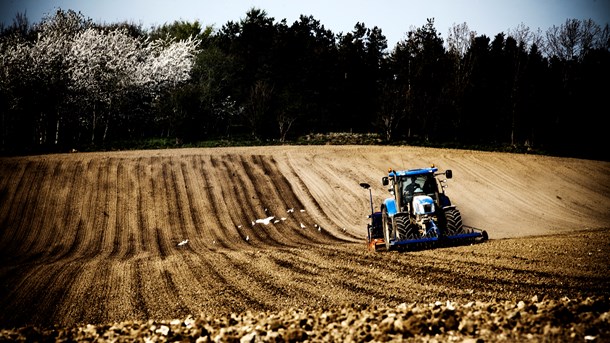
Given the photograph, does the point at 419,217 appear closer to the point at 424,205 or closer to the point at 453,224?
the point at 424,205

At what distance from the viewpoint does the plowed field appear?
9.28m

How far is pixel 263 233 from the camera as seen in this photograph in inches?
714

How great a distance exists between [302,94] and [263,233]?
28889mm

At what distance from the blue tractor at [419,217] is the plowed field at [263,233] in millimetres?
494

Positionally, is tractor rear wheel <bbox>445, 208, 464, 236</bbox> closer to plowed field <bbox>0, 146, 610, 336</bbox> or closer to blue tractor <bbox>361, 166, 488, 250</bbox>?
blue tractor <bbox>361, 166, 488, 250</bbox>

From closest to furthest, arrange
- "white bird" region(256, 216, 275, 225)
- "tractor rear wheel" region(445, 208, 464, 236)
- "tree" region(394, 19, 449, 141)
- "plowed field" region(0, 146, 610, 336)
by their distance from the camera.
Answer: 1. "plowed field" region(0, 146, 610, 336)
2. "tractor rear wheel" region(445, 208, 464, 236)
3. "white bird" region(256, 216, 275, 225)
4. "tree" region(394, 19, 449, 141)

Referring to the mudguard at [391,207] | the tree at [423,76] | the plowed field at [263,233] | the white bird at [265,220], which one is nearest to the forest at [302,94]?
the tree at [423,76]

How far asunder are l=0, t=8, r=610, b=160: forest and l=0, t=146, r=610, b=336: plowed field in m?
7.65

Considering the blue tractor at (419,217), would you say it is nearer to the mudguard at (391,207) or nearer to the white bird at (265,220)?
the mudguard at (391,207)

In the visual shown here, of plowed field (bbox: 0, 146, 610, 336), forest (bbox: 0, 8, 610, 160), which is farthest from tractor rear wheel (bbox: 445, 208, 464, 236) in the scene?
forest (bbox: 0, 8, 610, 160)

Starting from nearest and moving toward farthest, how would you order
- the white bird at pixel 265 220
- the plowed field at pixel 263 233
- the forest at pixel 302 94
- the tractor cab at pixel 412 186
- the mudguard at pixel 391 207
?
the plowed field at pixel 263 233, the tractor cab at pixel 412 186, the mudguard at pixel 391 207, the white bird at pixel 265 220, the forest at pixel 302 94

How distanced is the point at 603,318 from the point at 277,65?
1857 inches

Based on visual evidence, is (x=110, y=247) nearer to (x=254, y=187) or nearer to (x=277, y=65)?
(x=254, y=187)

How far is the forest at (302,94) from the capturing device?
1312 inches
